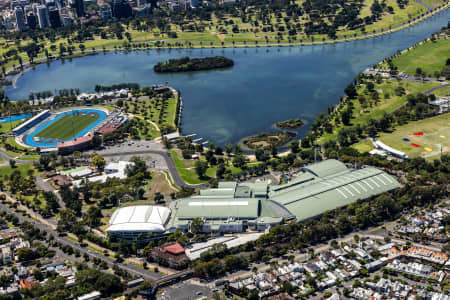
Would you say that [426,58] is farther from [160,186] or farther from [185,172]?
[160,186]

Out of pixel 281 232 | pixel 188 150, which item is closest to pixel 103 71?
pixel 188 150

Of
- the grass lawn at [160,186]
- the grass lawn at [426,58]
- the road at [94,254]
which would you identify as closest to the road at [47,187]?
the road at [94,254]

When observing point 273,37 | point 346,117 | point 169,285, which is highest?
point 273,37

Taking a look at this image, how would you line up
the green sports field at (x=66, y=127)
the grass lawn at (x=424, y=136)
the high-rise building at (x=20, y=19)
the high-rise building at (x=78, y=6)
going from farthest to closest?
1. the high-rise building at (x=78, y=6)
2. the high-rise building at (x=20, y=19)
3. the green sports field at (x=66, y=127)
4. the grass lawn at (x=424, y=136)

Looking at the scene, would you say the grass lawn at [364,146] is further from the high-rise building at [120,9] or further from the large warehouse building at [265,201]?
the high-rise building at [120,9]

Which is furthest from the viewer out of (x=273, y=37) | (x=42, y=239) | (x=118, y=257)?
(x=273, y=37)

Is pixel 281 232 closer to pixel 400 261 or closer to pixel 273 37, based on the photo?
pixel 400 261

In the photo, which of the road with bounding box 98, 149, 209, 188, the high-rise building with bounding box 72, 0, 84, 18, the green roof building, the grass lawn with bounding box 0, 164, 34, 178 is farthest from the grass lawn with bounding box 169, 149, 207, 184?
the high-rise building with bounding box 72, 0, 84, 18
